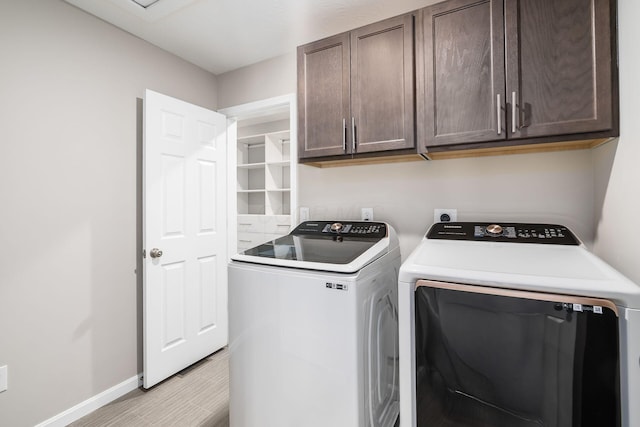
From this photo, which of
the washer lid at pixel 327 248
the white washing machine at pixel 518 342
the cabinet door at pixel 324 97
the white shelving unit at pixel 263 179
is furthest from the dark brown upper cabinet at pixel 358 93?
the white shelving unit at pixel 263 179

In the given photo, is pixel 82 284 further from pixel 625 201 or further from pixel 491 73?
Answer: pixel 625 201

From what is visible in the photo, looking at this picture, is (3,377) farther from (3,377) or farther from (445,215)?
(445,215)

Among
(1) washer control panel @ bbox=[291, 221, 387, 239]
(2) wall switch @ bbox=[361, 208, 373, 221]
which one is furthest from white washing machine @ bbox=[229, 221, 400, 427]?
(2) wall switch @ bbox=[361, 208, 373, 221]

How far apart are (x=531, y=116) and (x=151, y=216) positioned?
2280 millimetres

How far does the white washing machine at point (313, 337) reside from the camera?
122 centimetres

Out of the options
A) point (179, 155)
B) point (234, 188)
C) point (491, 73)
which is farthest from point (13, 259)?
point (491, 73)

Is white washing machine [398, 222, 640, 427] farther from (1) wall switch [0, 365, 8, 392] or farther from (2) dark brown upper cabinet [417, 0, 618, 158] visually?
(1) wall switch [0, 365, 8, 392]

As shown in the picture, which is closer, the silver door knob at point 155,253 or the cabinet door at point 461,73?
the cabinet door at point 461,73

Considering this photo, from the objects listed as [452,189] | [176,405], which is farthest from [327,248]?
[176,405]

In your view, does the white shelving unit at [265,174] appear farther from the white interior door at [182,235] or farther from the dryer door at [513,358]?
the dryer door at [513,358]

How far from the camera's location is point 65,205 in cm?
178

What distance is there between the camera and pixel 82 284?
1.86 meters

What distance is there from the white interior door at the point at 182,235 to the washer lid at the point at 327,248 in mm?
907

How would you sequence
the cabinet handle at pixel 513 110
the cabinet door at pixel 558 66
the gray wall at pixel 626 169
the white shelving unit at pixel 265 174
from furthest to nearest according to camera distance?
1. the white shelving unit at pixel 265 174
2. the cabinet handle at pixel 513 110
3. the cabinet door at pixel 558 66
4. the gray wall at pixel 626 169
